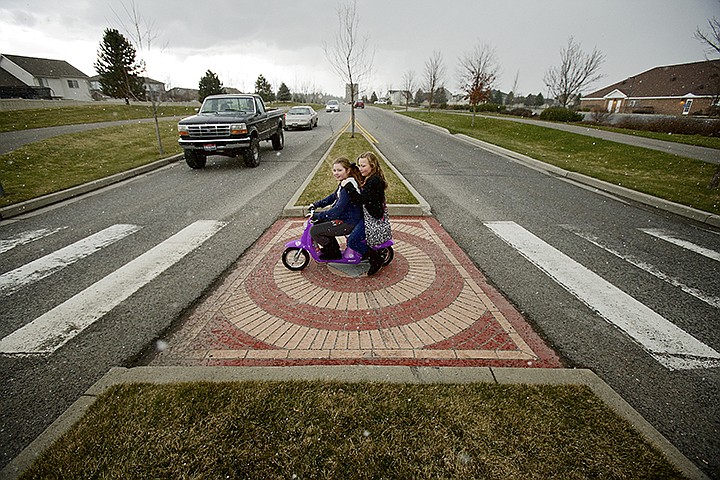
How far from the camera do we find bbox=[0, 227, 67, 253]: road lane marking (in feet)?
18.3

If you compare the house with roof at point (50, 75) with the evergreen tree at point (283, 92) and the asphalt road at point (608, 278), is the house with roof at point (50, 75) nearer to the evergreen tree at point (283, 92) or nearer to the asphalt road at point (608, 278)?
the evergreen tree at point (283, 92)

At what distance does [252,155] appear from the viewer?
38.0ft

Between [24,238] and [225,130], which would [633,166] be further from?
[24,238]

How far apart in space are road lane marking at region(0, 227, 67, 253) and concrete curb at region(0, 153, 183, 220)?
1510 millimetres

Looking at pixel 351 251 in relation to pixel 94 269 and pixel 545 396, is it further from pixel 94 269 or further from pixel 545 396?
pixel 94 269

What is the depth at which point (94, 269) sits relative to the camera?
4.83 meters

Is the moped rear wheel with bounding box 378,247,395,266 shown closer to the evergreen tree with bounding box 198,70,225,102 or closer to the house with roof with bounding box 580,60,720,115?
the house with roof with bounding box 580,60,720,115

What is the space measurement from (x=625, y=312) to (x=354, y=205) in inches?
132

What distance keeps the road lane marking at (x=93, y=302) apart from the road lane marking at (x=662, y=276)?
6.73 m

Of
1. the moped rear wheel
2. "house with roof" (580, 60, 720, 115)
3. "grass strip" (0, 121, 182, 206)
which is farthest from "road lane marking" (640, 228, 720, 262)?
"house with roof" (580, 60, 720, 115)

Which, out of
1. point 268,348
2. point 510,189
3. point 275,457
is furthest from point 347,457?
point 510,189

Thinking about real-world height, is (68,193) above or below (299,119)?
below

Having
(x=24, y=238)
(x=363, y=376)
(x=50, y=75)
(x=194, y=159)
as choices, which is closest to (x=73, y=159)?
(x=194, y=159)

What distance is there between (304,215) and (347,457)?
17.0 feet
